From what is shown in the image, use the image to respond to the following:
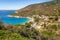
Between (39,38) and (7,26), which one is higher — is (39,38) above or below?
below

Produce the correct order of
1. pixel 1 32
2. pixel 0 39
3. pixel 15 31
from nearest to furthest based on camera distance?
1. pixel 0 39
2. pixel 1 32
3. pixel 15 31

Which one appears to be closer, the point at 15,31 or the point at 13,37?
the point at 13,37

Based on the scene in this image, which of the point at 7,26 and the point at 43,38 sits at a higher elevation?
the point at 7,26

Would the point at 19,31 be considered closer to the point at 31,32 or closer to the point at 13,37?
the point at 31,32

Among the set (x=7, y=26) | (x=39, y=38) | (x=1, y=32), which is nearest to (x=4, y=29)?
(x=7, y=26)

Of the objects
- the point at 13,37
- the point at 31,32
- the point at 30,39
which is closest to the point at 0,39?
the point at 13,37

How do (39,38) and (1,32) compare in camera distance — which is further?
(39,38)

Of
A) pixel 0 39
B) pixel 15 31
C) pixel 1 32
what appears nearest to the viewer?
pixel 0 39

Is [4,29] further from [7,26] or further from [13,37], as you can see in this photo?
[13,37]

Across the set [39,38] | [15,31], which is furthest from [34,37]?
[15,31]
